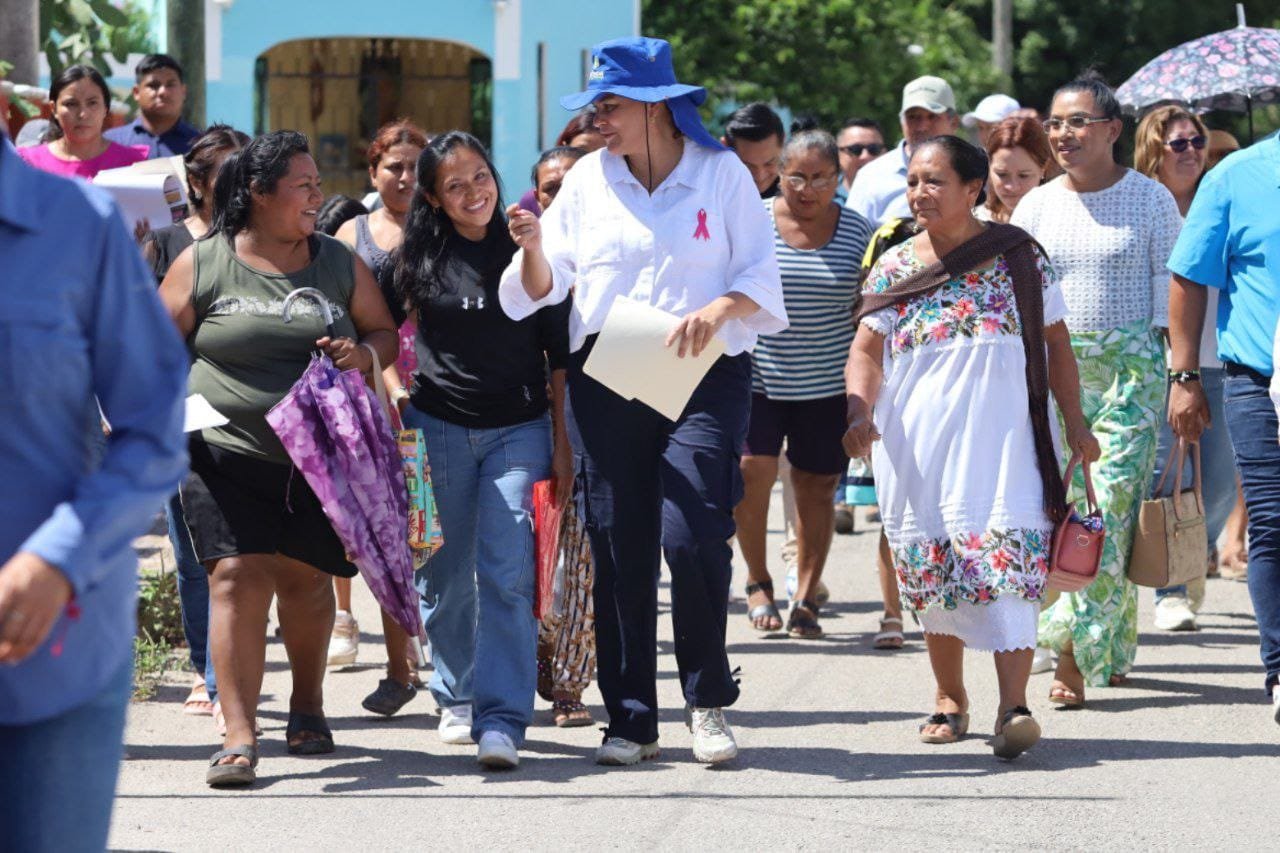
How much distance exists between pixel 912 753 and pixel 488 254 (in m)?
2.05

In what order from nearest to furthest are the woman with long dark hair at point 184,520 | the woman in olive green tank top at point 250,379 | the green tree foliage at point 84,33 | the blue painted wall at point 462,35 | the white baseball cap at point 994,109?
the woman in olive green tank top at point 250,379
the woman with long dark hair at point 184,520
the green tree foliage at point 84,33
the white baseball cap at point 994,109
the blue painted wall at point 462,35

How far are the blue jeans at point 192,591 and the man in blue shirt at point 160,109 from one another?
125 inches

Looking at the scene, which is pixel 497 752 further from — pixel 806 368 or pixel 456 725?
pixel 806 368

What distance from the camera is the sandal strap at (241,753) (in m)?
6.34

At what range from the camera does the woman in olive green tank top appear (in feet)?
21.1

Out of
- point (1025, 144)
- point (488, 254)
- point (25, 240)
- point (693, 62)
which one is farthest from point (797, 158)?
point (693, 62)

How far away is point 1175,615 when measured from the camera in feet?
30.8

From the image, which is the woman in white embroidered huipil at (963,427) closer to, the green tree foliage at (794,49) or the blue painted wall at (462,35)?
the blue painted wall at (462,35)

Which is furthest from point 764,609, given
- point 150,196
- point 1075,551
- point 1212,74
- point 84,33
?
point 84,33

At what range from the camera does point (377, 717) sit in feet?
24.8

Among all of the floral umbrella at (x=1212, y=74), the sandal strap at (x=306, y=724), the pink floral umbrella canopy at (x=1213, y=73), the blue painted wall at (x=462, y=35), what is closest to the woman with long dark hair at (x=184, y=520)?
the sandal strap at (x=306, y=724)

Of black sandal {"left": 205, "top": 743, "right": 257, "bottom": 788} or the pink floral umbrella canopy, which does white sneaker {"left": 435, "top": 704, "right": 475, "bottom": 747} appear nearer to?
black sandal {"left": 205, "top": 743, "right": 257, "bottom": 788}

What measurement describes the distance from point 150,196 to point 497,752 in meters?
2.81

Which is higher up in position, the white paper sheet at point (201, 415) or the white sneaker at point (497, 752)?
the white paper sheet at point (201, 415)
